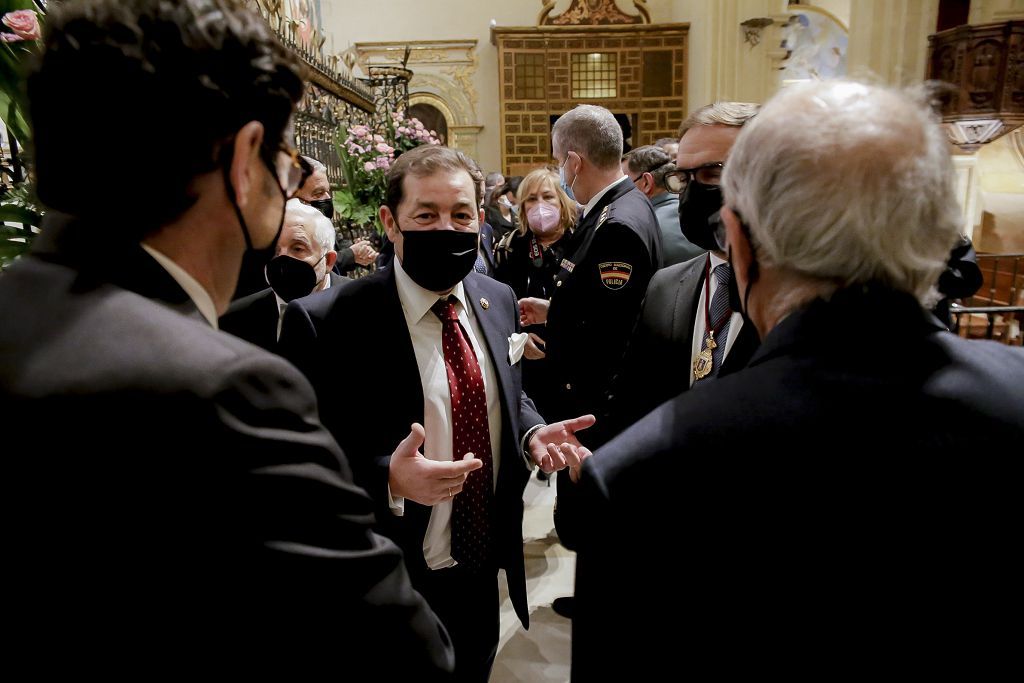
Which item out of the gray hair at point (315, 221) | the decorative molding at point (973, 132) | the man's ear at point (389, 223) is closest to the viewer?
the man's ear at point (389, 223)

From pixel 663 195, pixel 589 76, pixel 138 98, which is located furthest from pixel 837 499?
pixel 589 76

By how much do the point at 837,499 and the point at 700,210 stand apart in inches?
49.2

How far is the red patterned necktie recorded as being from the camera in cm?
183

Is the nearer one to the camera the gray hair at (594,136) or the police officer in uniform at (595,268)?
the police officer in uniform at (595,268)

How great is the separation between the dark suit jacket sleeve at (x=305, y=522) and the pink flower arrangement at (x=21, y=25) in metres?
1.62

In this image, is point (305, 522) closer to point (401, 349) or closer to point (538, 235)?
point (401, 349)

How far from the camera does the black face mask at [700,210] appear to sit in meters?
1.87

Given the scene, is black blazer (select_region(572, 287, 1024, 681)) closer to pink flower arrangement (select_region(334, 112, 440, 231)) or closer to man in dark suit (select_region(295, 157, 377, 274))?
man in dark suit (select_region(295, 157, 377, 274))

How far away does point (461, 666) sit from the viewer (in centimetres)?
189

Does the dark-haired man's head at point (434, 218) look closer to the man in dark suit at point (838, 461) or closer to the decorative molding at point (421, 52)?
the man in dark suit at point (838, 461)

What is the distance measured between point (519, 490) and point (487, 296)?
0.61 metres

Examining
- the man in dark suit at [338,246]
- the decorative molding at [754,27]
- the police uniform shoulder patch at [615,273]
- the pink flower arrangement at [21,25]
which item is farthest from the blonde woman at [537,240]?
the decorative molding at [754,27]

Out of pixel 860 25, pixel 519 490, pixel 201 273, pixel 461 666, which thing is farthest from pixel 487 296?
pixel 860 25

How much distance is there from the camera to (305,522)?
2.45 feet
